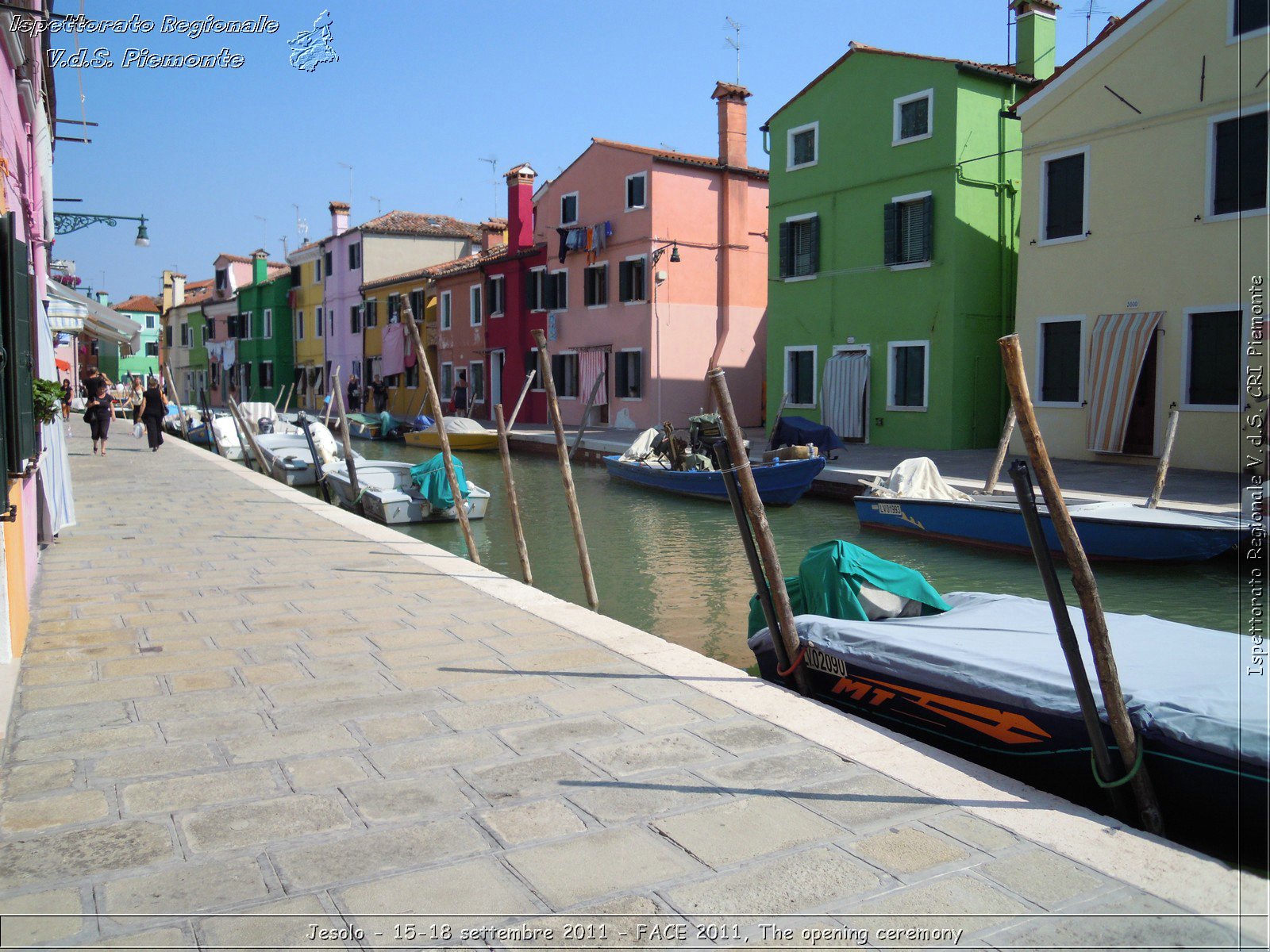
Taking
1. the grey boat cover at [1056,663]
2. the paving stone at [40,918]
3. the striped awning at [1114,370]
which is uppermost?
the striped awning at [1114,370]

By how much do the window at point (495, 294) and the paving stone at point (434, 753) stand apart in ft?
98.3

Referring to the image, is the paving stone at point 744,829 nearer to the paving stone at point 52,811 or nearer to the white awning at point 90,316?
the paving stone at point 52,811

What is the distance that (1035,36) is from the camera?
66.0ft

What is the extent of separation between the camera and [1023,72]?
20.2 meters

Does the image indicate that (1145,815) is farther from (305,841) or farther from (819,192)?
(819,192)

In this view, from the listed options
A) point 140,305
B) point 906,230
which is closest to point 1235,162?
point 906,230

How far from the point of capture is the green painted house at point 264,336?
49094mm

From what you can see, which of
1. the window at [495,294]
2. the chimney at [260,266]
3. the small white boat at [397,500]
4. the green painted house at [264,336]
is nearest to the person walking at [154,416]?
the small white boat at [397,500]

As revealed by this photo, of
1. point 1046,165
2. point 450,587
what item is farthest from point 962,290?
point 450,587

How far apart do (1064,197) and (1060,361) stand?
2785mm

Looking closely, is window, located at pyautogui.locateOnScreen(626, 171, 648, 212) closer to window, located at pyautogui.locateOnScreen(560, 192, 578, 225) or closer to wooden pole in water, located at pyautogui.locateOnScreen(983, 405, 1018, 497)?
window, located at pyautogui.locateOnScreen(560, 192, 578, 225)

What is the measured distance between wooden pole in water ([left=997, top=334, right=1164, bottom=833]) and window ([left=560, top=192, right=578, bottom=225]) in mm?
26702

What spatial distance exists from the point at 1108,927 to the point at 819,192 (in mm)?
21415

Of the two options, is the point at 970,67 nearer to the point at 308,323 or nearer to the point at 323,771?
the point at 323,771
